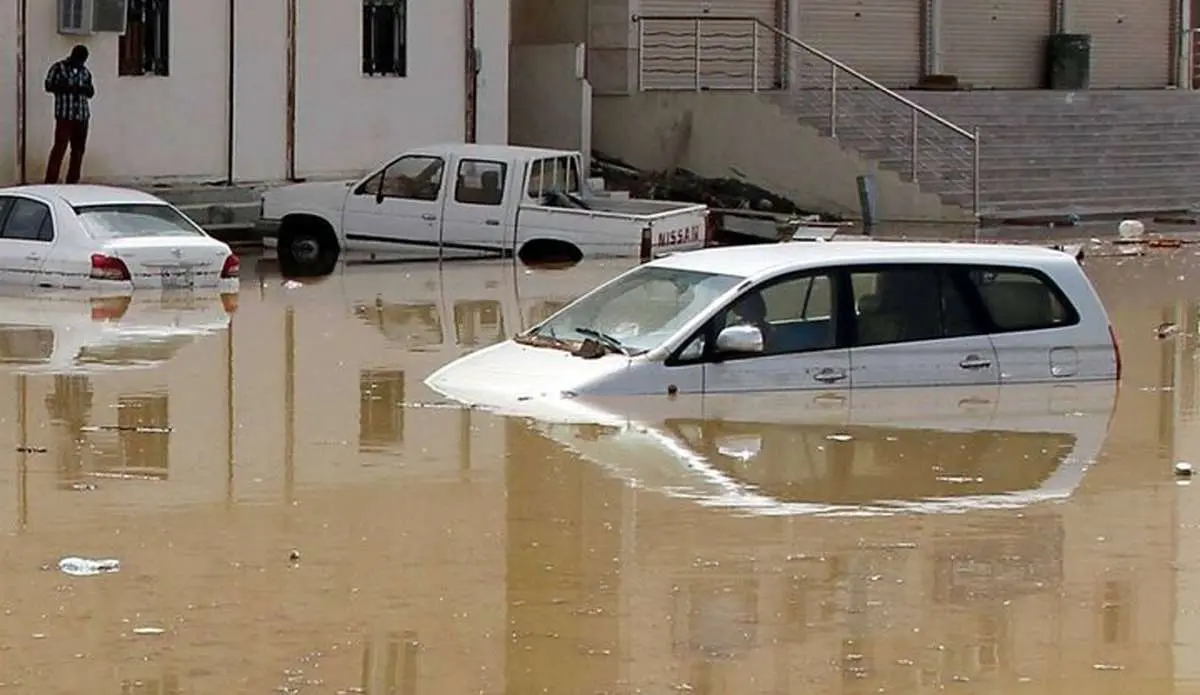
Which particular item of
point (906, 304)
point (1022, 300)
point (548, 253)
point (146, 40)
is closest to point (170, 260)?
point (548, 253)

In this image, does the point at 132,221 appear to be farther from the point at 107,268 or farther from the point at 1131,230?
the point at 1131,230

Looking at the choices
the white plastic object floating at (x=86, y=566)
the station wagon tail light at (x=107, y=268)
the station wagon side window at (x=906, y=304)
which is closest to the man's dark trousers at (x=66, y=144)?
the station wagon tail light at (x=107, y=268)

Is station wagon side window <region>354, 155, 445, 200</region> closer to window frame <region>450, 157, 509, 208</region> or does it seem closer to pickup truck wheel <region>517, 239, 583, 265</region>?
window frame <region>450, 157, 509, 208</region>

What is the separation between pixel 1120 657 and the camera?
926 cm

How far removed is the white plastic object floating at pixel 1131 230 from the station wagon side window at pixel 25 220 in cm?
1534

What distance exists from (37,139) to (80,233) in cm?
709

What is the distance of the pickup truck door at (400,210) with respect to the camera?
27.7m

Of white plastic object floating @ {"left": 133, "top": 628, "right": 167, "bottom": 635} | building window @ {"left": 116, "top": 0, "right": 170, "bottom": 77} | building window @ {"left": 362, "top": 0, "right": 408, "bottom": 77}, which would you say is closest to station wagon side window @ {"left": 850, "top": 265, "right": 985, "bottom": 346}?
white plastic object floating @ {"left": 133, "top": 628, "right": 167, "bottom": 635}

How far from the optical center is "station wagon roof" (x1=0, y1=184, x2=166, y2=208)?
23.7 meters

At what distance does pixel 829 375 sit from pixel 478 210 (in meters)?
13.0

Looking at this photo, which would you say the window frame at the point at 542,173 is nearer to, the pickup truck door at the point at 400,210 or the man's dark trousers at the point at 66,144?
the pickup truck door at the point at 400,210

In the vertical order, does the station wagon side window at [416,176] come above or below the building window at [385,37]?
below

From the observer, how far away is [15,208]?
23891 mm

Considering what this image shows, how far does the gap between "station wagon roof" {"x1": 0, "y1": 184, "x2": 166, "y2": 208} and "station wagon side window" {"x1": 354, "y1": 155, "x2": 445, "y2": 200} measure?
13.4 feet
